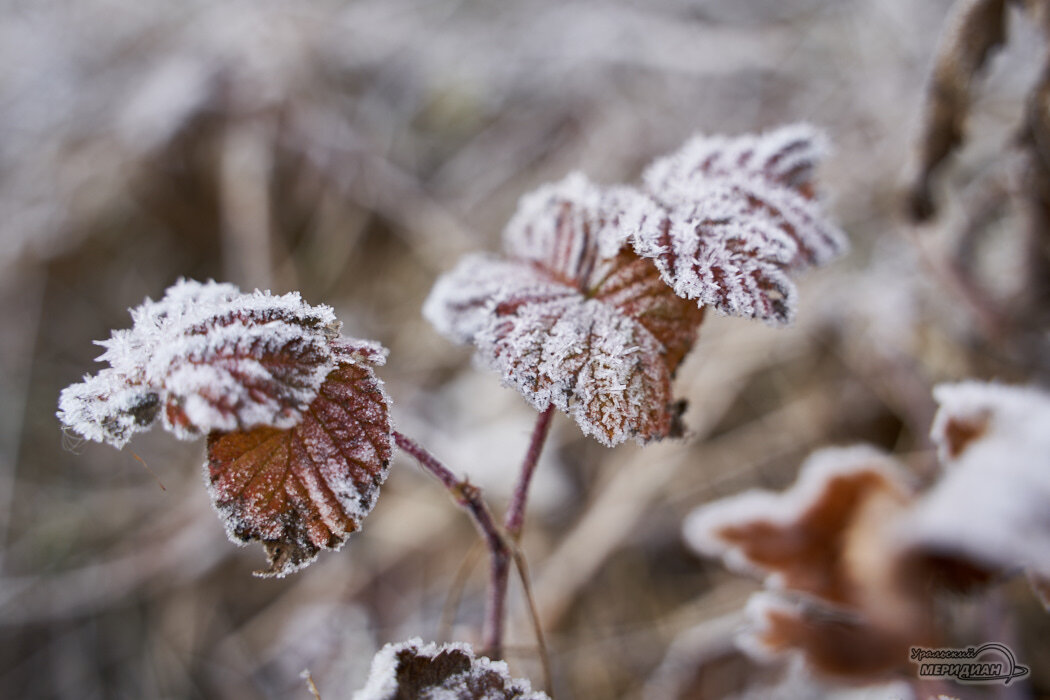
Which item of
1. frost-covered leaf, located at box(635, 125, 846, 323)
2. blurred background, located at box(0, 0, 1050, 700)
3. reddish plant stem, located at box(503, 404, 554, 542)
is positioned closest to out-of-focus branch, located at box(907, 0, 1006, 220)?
blurred background, located at box(0, 0, 1050, 700)

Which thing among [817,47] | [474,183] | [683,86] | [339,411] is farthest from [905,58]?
[339,411]

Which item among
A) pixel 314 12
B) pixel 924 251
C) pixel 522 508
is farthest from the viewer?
pixel 314 12

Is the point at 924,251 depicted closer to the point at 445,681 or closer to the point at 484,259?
the point at 484,259

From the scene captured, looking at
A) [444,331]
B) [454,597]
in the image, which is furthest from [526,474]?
[454,597]

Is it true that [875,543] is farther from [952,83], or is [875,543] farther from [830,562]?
[952,83]

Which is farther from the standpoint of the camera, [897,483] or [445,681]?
[897,483]

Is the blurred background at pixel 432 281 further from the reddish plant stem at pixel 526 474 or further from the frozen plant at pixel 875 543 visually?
the reddish plant stem at pixel 526 474
